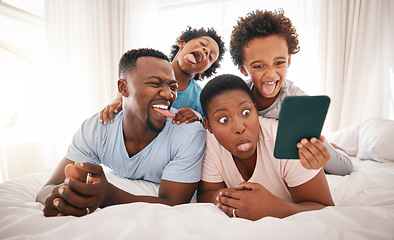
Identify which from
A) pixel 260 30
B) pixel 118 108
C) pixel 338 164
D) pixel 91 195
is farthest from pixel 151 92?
pixel 338 164

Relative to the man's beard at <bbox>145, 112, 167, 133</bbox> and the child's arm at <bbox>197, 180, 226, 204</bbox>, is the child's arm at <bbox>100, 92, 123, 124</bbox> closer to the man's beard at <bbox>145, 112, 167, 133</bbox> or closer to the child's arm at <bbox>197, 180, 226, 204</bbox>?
the man's beard at <bbox>145, 112, 167, 133</bbox>

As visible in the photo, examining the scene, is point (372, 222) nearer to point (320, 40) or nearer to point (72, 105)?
point (320, 40)

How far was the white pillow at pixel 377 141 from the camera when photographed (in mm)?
1748

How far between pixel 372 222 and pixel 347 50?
121 inches

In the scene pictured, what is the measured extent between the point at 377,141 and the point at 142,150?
5.36 feet

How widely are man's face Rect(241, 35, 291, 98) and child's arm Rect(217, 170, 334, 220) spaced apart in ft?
1.85

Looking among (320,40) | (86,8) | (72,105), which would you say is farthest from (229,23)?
(72,105)

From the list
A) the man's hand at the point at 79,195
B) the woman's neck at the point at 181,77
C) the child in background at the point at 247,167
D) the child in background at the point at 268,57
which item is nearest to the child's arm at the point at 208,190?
the child in background at the point at 247,167

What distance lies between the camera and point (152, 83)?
134 centimetres

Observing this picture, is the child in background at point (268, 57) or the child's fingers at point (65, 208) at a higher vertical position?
the child in background at point (268, 57)

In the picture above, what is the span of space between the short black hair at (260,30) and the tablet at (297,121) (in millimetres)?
717

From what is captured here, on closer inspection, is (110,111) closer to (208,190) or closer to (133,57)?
(133,57)

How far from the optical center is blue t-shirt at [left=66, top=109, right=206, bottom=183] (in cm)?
131

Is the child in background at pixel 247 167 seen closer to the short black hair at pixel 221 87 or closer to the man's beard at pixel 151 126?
the short black hair at pixel 221 87
